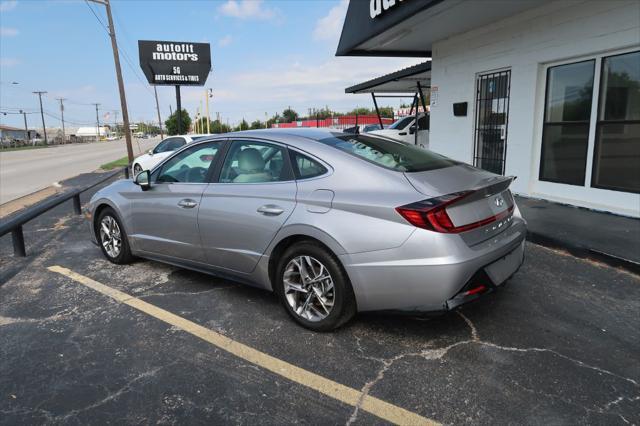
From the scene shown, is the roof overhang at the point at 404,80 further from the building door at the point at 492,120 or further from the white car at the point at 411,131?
the building door at the point at 492,120

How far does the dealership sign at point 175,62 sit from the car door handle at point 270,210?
919 inches

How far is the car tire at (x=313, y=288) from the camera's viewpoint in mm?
3328

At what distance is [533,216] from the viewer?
6.87 meters

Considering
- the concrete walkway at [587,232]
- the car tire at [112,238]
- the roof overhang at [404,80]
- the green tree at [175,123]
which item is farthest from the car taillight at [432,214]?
the green tree at [175,123]

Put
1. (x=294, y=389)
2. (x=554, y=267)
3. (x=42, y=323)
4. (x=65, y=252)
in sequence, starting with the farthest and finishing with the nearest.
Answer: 1. (x=65, y=252)
2. (x=554, y=267)
3. (x=42, y=323)
4. (x=294, y=389)

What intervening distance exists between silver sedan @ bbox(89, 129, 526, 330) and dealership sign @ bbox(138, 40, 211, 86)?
22092 mm

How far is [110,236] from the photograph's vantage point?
5449mm

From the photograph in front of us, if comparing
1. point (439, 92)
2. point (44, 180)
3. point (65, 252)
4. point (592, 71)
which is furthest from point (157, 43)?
point (592, 71)

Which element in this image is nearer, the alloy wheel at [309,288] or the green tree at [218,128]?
the alloy wheel at [309,288]

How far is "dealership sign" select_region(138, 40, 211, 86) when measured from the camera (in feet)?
79.2

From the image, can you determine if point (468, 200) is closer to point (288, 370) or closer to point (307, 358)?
point (307, 358)

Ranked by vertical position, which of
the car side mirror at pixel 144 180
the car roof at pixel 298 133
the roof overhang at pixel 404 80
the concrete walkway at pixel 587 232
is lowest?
the concrete walkway at pixel 587 232

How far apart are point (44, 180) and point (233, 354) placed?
56.1ft

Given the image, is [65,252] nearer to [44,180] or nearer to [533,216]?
[533,216]
